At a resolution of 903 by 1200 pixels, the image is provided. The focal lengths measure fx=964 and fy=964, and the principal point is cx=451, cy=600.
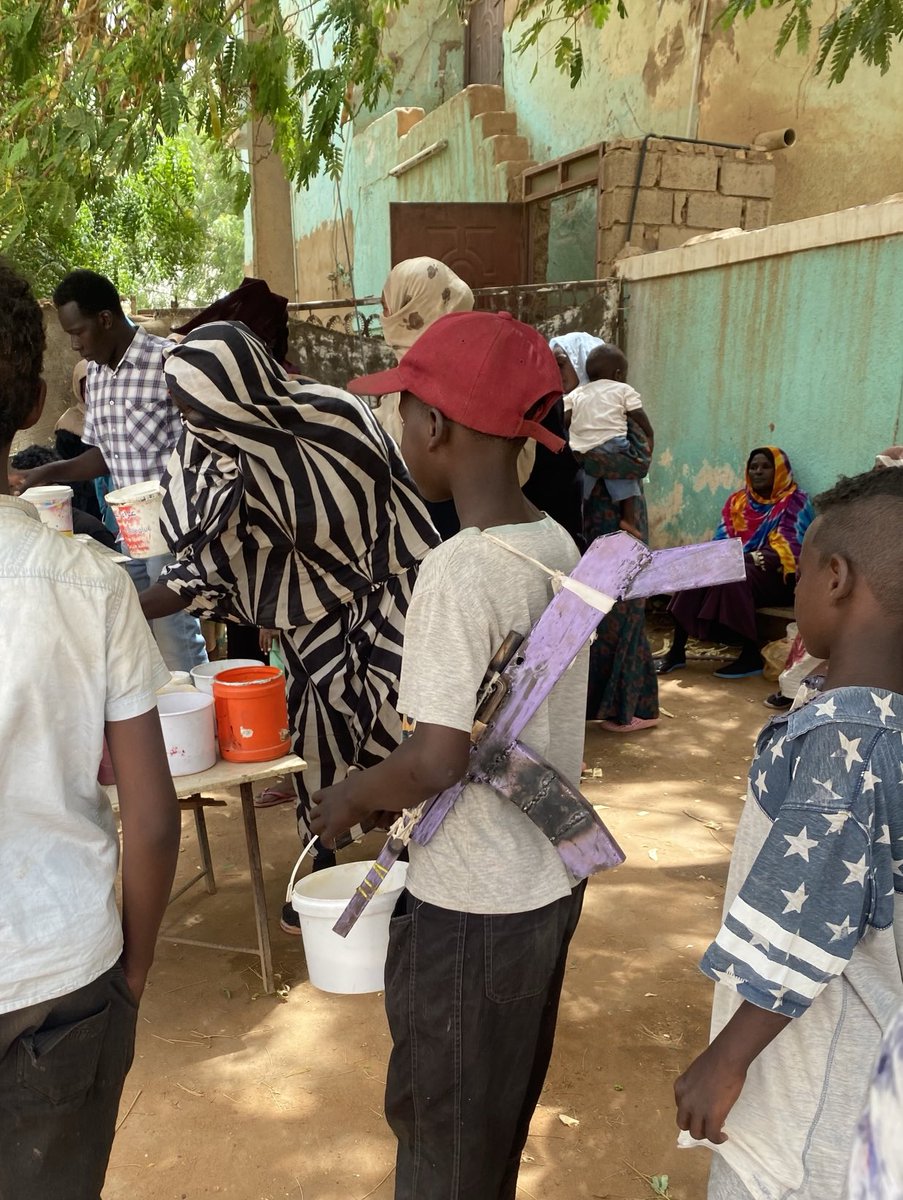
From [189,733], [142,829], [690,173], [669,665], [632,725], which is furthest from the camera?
[690,173]

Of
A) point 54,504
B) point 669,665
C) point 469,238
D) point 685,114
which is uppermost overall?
point 685,114

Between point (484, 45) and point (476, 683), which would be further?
point (484, 45)

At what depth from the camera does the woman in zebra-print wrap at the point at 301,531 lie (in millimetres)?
2623

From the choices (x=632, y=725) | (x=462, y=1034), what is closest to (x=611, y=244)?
(x=632, y=725)

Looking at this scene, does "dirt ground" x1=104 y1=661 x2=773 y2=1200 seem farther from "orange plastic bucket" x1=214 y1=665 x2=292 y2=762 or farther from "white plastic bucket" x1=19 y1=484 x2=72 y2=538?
"white plastic bucket" x1=19 y1=484 x2=72 y2=538

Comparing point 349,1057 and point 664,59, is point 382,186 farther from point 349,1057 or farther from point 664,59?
point 349,1057

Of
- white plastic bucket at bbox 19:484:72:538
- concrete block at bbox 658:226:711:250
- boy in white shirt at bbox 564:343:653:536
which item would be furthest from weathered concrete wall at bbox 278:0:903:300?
white plastic bucket at bbox 19:484:72:538

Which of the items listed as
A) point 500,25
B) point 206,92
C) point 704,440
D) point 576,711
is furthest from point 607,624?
point 500,25

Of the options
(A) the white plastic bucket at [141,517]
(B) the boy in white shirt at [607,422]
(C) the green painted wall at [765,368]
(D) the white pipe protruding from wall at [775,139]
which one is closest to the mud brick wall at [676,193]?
(D) the white pipe protruding from wall at [775,139]

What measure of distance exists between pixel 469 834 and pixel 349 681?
1490 millimetres

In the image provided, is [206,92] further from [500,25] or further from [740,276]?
[500,25]

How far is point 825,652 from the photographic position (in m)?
1.33

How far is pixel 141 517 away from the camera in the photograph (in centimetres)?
340

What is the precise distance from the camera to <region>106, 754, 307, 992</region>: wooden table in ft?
8.54
